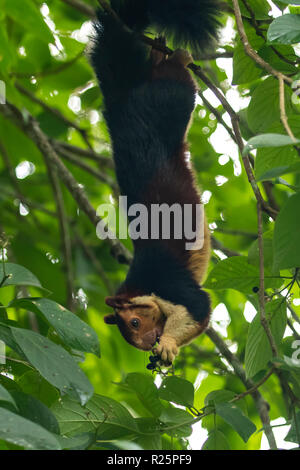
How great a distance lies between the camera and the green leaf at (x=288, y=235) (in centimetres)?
151

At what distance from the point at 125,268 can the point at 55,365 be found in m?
→ 2.51

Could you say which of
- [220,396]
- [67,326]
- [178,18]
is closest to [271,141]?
[67,326]

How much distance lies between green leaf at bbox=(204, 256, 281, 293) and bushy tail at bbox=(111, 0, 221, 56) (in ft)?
3.97

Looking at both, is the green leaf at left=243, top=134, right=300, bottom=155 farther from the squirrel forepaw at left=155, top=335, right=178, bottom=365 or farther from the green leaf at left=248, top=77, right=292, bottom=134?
the squirrel forepaw at left=155, top=335, right=178, bottom=365

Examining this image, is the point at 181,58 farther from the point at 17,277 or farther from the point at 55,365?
the point at 55,365

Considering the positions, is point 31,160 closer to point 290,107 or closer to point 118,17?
point 118,17

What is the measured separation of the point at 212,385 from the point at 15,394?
130cm

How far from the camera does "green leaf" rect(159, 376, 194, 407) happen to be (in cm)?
182

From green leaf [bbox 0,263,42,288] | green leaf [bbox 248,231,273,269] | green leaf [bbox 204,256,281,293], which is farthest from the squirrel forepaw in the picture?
green leaf [bbox 0,263,42,288]

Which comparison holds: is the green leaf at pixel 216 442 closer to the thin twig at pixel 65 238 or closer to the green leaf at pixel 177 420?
the green leaf at pixel 177 420

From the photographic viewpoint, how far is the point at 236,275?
204cm

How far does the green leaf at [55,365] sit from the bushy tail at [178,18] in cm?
176

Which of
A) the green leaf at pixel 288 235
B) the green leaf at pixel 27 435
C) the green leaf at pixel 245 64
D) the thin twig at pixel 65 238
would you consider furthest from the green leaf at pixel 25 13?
the thin twig at pixel 65 238
